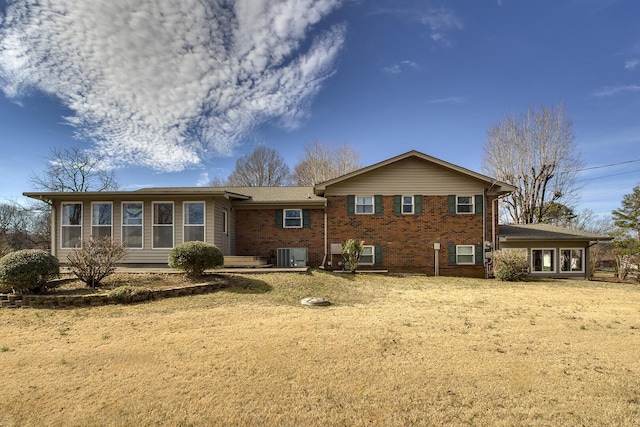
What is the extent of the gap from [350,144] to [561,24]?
21075 mm

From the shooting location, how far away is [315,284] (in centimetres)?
1087

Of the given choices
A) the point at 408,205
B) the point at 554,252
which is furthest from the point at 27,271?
the point at 554,252

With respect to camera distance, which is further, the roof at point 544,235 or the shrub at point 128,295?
the roof at point 544,235

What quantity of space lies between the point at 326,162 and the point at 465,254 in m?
19.7

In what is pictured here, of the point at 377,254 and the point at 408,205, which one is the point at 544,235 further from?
the point at 377,254

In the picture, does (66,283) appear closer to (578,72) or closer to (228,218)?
(228,218)

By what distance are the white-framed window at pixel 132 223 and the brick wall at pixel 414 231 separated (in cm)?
840

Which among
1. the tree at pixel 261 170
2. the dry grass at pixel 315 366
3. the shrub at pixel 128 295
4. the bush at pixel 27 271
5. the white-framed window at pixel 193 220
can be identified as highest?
the tree at pixel 261 170

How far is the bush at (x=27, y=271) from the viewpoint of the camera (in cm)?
811

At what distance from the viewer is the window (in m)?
16.0

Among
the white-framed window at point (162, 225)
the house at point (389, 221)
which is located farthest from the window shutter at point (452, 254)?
the white-framed window at point (162, 225)

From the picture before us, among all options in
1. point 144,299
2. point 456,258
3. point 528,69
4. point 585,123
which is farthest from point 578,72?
point 144,299

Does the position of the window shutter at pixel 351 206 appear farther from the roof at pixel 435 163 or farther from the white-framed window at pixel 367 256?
the white-framed window at pixel 367 256

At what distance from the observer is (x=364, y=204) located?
1600cm
